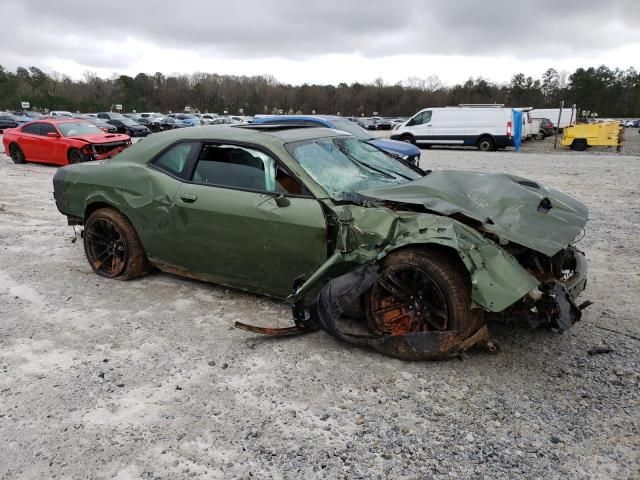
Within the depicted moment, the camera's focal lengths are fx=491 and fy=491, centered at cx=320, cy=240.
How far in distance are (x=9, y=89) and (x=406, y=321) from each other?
71.9 metres

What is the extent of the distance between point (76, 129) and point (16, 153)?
2371mm

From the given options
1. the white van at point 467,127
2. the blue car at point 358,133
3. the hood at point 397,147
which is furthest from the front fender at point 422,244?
the white van at point 467,127

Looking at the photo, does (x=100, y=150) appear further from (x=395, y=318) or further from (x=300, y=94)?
(x=300, y=94)

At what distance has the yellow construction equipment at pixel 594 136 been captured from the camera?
22438mm

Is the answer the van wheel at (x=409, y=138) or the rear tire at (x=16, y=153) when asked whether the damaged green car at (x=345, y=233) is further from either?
the van wheel at (x=409, y=138)

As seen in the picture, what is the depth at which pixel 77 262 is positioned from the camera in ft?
17.7

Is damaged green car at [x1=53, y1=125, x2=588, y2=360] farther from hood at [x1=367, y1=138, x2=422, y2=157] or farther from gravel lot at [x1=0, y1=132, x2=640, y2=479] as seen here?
hood at [x1=367, y1=138, x2=422, y2=157]

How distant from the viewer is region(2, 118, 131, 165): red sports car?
510 inches

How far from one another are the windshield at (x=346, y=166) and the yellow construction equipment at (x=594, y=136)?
71.3ft

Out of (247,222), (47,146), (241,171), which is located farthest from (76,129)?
(247,222)

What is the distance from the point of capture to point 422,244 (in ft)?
10.5

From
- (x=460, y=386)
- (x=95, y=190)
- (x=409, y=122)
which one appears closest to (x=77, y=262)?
(x=95, y=190)

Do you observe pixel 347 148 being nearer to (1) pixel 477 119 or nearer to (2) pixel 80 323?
(2) pixel 80 323

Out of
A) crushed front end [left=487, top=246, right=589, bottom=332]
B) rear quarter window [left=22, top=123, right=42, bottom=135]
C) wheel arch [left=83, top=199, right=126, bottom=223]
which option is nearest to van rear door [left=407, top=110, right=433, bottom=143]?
rear quarter window [left=22, top=123, right=42, bottom=135]
